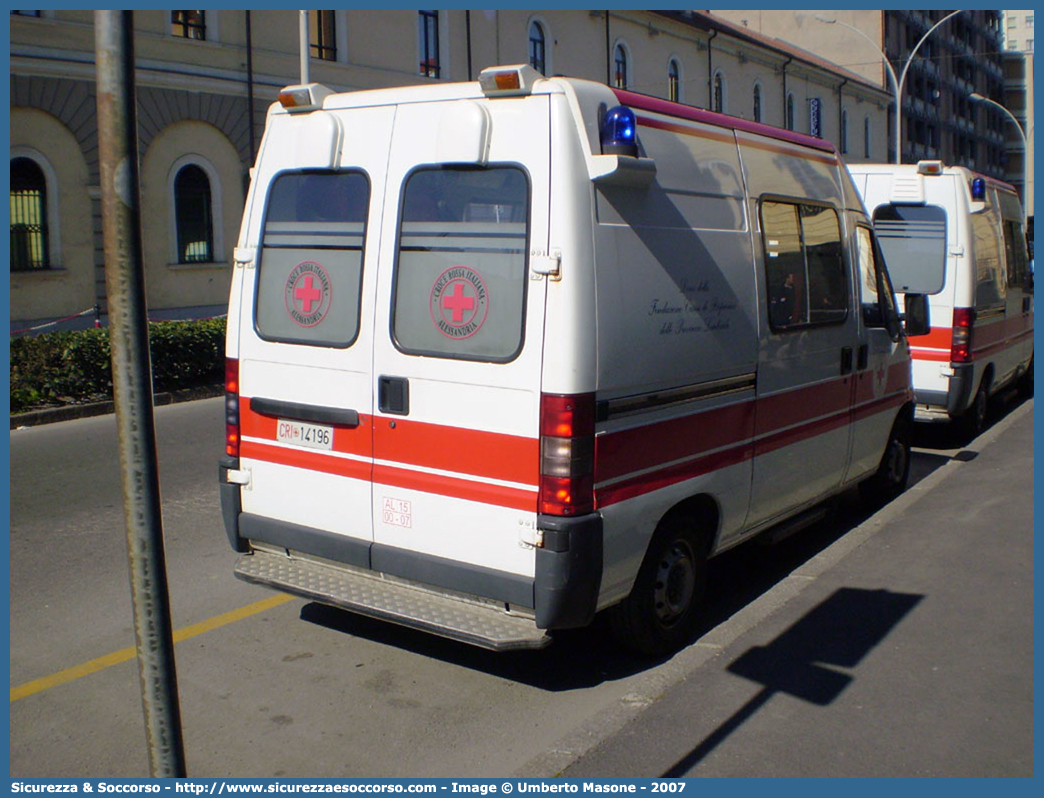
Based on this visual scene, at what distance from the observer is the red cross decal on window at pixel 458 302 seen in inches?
176

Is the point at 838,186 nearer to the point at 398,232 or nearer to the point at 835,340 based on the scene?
the point at 835,340

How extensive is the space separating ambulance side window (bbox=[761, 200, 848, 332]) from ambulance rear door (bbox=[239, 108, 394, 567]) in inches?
81.7

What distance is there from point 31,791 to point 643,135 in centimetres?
347

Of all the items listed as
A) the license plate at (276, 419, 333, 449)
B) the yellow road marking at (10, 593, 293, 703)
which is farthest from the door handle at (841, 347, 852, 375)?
the yellow road marking at (10, 593, 293, 703)

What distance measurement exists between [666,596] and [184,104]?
20.2m

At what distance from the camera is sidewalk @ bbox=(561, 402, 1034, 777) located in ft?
12.9

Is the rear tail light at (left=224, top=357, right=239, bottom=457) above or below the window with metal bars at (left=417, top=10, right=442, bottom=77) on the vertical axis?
below

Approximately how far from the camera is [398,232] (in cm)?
465

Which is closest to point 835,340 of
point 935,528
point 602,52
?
point 935,528

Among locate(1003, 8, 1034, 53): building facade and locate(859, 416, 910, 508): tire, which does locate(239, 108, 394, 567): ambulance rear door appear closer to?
locate(859, 416, 910, 508): tire

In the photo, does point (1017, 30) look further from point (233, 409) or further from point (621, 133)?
point (233, 409)

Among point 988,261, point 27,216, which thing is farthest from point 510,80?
point 27,216

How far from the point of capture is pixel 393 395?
4.67 m

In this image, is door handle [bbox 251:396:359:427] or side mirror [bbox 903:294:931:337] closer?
door handle [bbox 251:396:359:427]
